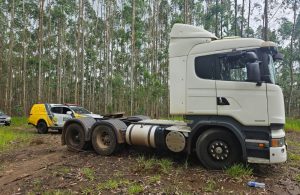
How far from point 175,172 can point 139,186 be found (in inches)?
48.4

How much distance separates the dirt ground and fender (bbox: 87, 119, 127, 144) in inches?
21.6

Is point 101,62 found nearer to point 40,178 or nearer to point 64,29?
point 64,29

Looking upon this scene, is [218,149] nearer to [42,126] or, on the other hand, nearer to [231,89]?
[231,89]

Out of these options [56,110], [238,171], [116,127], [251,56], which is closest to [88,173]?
[116,127]

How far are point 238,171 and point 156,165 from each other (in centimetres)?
187

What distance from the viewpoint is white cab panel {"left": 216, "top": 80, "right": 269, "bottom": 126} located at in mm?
6400

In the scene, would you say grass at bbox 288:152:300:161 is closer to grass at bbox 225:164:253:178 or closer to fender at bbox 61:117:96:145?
grass at bbox 225:164:253:178

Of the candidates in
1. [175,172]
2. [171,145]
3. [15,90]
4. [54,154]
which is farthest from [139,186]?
[15,90]

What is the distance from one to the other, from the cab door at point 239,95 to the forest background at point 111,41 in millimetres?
18796

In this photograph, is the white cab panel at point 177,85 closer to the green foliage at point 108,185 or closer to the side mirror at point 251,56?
the side mirror at point 251,56

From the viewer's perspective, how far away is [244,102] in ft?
21.6

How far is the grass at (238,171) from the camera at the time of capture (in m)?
6.30

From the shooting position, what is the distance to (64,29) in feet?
133

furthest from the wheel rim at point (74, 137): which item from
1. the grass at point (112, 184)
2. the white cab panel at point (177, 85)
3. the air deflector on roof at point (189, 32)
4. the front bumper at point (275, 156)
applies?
the front bumper at point (275, 156)
